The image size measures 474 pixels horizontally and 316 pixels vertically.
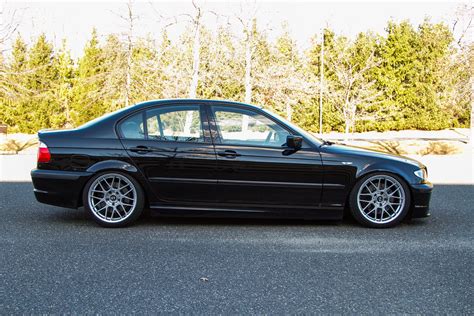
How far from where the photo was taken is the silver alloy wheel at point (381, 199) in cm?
632

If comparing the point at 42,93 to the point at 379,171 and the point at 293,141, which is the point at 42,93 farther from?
the point at 379,171

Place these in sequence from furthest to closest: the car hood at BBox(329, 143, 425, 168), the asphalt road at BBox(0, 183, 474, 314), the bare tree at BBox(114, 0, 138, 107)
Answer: the bare tree at BBox(114, 0, 138, 107) → the car hood at BBox(329, 143, 425, 168) → the asphalt road at BBox(0, 183, 474, 314)

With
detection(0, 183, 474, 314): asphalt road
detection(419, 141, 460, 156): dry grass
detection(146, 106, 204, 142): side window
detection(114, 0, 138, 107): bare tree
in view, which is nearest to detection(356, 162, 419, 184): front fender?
detection(0, 183, 474, 314): asphalt road

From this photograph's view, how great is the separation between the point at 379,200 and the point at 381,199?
0.03 metres

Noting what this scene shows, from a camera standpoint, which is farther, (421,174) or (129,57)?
(129,57)

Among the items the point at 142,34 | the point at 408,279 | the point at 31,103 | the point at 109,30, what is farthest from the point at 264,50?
the point at 408,279

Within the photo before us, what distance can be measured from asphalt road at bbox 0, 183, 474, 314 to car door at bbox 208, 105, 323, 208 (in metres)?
0.34

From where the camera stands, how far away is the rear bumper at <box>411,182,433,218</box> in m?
6.34

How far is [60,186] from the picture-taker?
6.22m

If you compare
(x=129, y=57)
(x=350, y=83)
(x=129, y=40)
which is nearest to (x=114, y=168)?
(x=129, y=57)

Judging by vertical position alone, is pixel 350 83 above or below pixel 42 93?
above

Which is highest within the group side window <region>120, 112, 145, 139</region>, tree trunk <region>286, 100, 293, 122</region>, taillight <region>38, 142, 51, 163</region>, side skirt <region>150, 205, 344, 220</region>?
tree trunk <region>286, 100, 293, 122</region>

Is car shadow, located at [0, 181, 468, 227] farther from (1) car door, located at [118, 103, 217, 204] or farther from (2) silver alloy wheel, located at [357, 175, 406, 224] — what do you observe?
(1) car door, located at [118, 103, 217, 204]

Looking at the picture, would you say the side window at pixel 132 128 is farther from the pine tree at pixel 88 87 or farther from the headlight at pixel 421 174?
the pine tree at pixel 88 87
